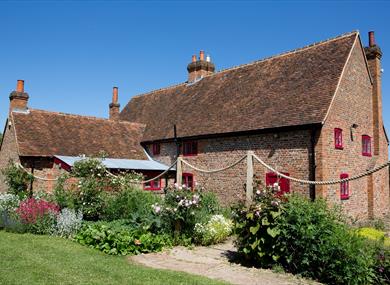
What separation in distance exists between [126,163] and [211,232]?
10900mm

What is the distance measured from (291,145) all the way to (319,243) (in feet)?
28.7

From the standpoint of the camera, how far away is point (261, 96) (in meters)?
19.0

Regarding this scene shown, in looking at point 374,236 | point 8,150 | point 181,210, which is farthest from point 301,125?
point 8,150

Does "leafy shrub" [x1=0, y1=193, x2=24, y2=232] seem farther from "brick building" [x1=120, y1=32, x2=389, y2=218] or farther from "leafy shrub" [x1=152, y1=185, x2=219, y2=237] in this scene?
"brick building" [x1=120, y1=32, x2=389, y2=218]

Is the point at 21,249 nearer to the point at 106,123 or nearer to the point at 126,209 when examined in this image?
the point at 126,209

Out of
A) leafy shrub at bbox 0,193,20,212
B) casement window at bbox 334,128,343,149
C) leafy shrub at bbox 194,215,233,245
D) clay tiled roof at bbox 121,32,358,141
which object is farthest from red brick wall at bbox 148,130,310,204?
leafy shrub at bbox 0,193,20,212

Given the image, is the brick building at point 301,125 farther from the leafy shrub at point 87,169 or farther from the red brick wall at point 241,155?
the leafy shrub at point 87,169

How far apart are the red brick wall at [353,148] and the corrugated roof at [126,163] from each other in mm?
9530

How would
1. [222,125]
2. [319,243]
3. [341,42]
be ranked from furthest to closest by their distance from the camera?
[222,125]
[341,42]
[319,243]

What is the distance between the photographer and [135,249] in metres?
9.50

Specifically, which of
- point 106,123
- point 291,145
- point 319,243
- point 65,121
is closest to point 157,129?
point 106,123

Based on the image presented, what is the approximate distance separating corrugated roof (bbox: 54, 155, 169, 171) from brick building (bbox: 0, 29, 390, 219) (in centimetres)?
103

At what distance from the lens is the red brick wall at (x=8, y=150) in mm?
20844

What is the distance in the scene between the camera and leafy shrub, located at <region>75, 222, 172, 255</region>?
9406 mm
